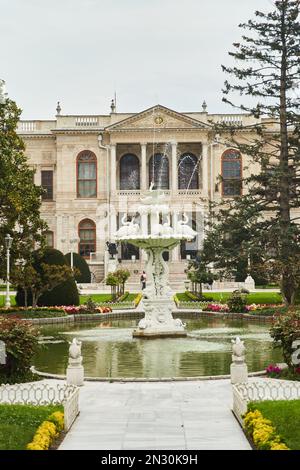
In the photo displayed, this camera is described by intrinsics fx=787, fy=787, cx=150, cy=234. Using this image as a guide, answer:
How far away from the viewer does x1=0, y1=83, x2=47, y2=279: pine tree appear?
2828 cm

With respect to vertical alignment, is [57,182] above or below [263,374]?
above

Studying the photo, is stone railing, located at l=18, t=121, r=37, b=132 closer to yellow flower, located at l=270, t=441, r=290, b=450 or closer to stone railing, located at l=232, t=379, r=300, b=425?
stone railing, located at l=232, t=379, r=300, b=425

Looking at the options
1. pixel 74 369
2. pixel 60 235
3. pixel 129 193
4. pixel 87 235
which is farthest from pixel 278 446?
pixel 87 235

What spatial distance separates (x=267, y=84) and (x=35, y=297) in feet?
40.4

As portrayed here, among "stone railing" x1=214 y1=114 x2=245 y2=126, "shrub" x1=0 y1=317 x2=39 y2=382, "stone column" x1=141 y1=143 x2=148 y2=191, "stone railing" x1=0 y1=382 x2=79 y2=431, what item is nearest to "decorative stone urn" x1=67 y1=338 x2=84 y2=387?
→ "stone railing" x1=0 y1=382 x2=79 y2=431

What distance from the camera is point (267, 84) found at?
3119cm

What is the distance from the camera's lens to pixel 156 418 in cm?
1002

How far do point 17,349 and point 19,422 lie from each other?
14.1 ft

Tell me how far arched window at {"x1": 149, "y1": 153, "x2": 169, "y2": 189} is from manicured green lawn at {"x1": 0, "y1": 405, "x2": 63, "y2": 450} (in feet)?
172

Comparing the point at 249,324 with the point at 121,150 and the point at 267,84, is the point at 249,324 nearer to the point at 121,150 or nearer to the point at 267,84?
the point at 267,84

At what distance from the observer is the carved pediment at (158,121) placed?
192ft

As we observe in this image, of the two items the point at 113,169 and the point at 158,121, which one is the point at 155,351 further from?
the point at 113,169

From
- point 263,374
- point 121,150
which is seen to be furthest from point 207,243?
point 121,150
